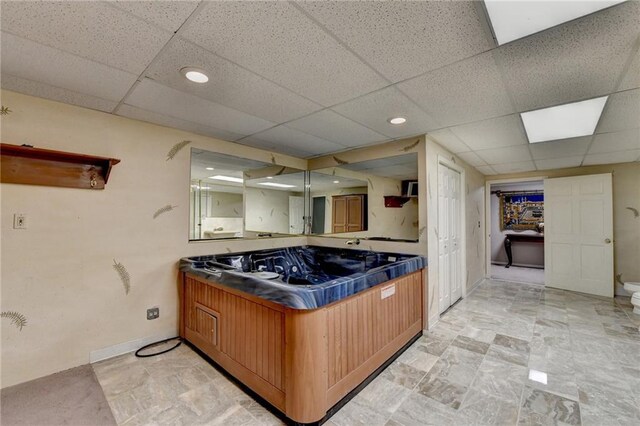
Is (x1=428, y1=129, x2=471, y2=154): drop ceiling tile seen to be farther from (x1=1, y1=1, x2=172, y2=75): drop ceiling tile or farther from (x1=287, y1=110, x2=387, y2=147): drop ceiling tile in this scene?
(x1=1, y1=1, x2=172, y2=75): drop ceiling tile

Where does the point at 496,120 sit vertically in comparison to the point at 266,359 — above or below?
above

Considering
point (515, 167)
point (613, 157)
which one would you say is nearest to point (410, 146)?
point (515, 167)

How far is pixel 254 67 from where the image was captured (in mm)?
1640

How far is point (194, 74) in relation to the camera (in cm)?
171

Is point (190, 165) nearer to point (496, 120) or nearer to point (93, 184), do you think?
point (93, 184)

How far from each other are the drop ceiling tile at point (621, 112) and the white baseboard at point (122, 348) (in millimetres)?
4256

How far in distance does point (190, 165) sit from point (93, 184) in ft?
2.73

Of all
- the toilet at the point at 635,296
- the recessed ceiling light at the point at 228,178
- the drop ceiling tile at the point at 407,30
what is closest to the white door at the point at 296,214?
the recessed ceiling light at the point at 228,178

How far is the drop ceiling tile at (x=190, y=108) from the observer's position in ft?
6.45

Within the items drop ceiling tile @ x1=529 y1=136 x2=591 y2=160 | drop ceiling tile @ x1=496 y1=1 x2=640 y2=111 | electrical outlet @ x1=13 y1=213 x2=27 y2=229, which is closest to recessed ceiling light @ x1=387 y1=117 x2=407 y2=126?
drop ceiling tile @ x1=496 y1=1 x2=640 y2=111

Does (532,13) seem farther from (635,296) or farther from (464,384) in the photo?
(635,296)

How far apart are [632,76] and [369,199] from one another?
8.11ft

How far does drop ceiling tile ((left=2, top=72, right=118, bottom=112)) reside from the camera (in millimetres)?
1821

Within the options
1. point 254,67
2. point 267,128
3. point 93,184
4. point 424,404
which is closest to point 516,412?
point 424,404
